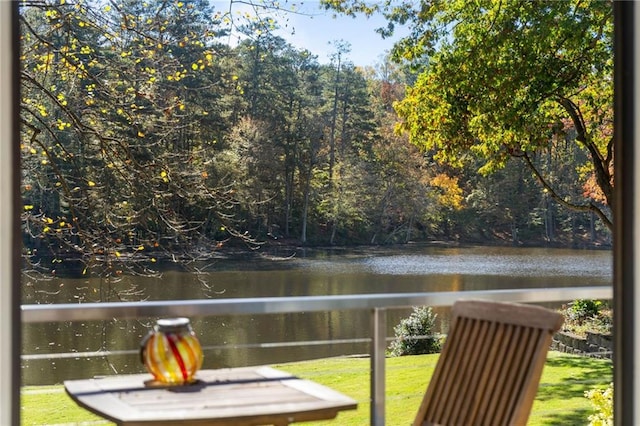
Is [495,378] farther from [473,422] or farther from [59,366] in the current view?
[59,366]

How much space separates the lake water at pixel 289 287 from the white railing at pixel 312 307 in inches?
289

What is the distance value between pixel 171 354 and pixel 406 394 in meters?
6.11

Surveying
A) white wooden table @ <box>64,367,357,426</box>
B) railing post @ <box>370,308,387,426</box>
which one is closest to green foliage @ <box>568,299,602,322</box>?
railing post @ <box>370,308,387,426</box>

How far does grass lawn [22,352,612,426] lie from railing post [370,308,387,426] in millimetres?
4544

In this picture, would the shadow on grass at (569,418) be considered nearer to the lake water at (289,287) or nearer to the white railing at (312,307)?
the lake water at (289,287)

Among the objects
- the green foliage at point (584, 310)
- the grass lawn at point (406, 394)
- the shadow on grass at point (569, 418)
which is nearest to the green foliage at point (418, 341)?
the grass lawn at point (406, 394)

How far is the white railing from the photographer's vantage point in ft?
6.57

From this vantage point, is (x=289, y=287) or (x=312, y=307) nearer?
(x=312, y=307)

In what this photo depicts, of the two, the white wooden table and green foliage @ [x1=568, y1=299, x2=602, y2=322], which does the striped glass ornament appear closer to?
the white wooden table

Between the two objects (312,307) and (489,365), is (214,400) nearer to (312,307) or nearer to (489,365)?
(312,307)

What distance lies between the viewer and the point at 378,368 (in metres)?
2.25

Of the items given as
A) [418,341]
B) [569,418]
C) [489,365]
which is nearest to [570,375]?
[569,418]

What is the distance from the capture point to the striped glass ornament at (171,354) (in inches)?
69.3

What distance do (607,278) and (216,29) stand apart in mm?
8325
